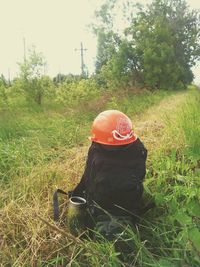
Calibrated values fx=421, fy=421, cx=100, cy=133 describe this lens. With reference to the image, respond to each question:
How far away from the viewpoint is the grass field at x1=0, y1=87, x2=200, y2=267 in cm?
241

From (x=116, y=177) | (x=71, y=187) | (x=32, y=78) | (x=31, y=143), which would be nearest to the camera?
(x=116, y=177)

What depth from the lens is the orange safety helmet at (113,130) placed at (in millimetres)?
3000

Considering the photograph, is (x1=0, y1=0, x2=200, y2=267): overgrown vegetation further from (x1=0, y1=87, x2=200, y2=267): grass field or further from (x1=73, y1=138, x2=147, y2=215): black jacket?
(x1=73, y1=138, x2=147, y2=215): black jacket

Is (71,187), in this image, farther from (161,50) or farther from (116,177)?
(161,50)

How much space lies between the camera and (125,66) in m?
22.9

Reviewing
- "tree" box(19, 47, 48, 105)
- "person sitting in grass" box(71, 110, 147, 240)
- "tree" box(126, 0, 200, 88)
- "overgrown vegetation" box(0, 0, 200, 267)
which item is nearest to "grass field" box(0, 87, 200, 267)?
"overgrown vegetation" box(0, 0, 200, 267)

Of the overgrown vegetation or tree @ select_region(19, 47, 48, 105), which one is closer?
the overgrown vegetation

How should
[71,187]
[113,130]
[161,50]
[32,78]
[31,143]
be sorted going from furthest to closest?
[161,50], [32,78], [31,143], [71,187], [113,130]

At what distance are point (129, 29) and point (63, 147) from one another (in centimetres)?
2002

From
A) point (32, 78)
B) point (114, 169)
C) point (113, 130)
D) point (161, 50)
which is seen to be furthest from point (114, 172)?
point (161, 50)

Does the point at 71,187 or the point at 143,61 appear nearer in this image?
the point at 71,187

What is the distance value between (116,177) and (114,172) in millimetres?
38

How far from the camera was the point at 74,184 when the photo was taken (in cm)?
355

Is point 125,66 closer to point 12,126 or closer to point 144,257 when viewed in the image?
point 12,126
